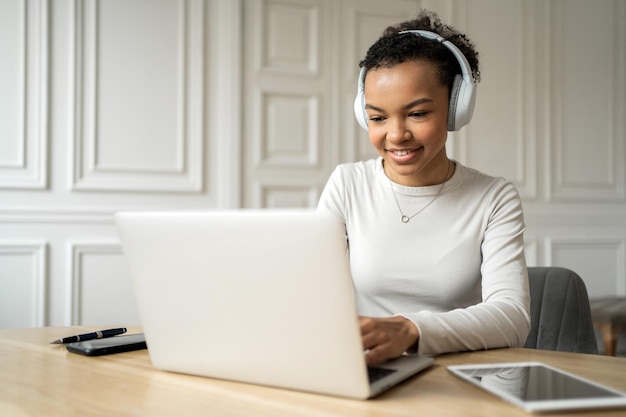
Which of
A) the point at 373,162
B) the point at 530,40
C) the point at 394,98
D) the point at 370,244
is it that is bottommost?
the point at 370,244

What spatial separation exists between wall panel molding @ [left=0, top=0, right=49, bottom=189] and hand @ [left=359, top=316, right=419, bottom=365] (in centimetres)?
227

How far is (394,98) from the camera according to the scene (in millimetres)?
1408

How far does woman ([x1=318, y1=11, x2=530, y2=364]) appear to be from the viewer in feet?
4.64

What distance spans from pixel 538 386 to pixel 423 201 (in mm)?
783

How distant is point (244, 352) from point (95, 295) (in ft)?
7.43

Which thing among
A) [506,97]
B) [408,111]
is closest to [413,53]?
[408,111]

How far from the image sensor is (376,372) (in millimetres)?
899

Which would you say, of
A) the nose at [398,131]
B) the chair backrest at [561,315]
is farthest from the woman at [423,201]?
the chair backrest at [561,315]

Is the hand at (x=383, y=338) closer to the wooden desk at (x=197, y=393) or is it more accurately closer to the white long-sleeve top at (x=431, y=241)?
the wooden desk at (x=197, y=393)

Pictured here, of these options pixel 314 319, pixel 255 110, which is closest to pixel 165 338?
pixel 314 319

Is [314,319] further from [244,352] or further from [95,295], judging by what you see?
[95,295]

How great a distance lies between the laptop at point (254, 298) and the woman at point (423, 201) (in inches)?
22.3

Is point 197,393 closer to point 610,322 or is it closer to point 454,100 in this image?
point 454,100

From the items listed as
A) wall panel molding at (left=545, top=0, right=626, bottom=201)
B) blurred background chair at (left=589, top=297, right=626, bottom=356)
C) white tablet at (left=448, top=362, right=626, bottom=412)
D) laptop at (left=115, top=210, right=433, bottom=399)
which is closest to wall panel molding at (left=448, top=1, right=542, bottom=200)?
wall panel molding at (left=545, top=0, right=626, bottom=201)
